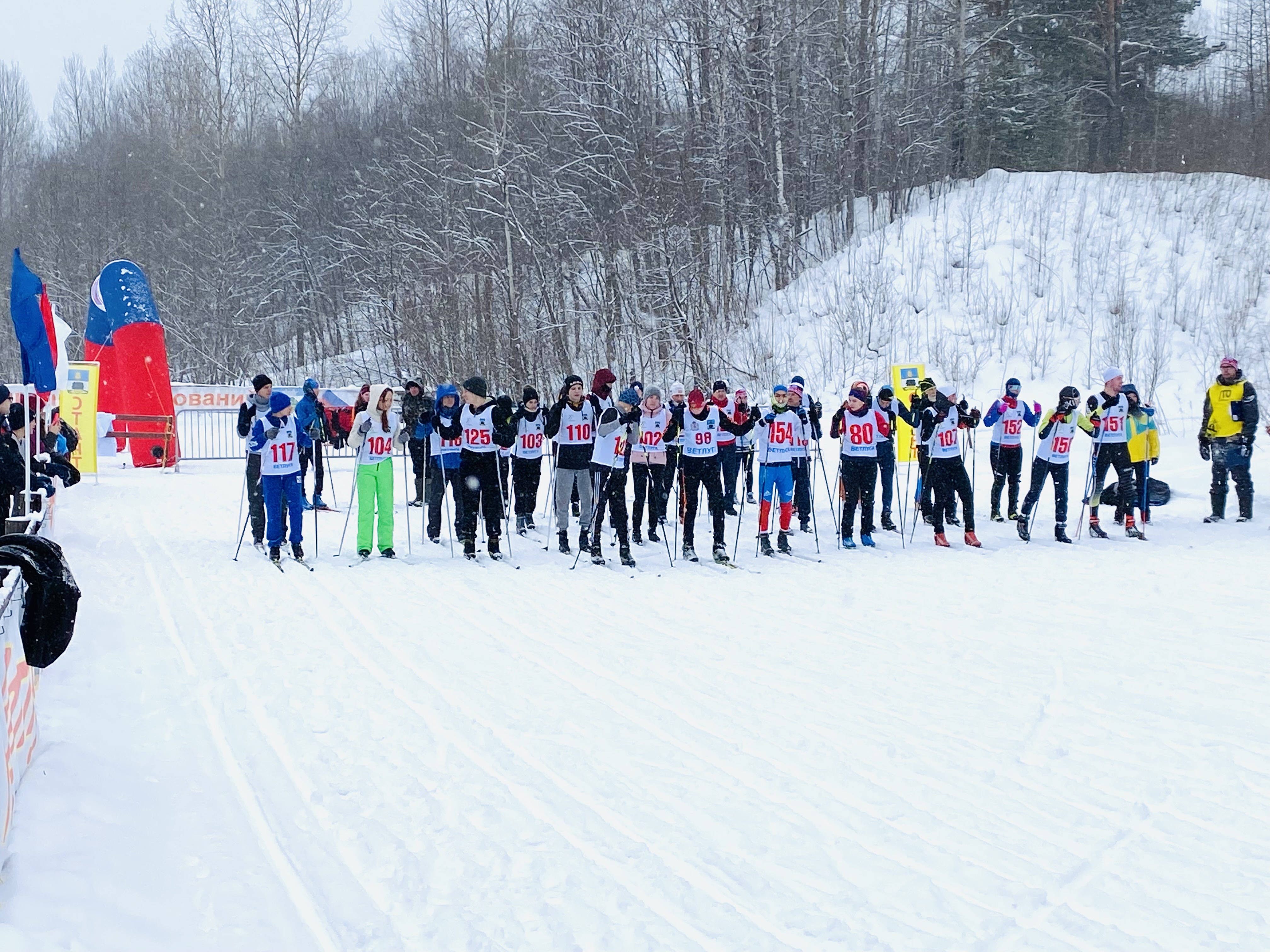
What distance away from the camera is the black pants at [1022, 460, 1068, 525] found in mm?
13078

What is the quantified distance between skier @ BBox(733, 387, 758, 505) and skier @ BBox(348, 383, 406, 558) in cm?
392

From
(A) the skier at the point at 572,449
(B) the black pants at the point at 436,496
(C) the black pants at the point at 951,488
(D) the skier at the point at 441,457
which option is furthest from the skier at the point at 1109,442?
(B) the black pants at the point at 436,496

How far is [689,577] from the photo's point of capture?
10.9 metres

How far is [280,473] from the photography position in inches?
461

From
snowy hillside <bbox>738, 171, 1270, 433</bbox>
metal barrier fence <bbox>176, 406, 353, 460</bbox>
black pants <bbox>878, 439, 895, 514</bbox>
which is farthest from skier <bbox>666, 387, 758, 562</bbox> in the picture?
metal barrier fence <bbox>176, 406, 353, 460</bbox>

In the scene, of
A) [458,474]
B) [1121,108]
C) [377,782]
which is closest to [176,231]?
[1121,108]

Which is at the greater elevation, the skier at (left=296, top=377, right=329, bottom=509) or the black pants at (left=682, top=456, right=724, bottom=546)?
the skier at (left=296, top=377, right=329, bottom=509)

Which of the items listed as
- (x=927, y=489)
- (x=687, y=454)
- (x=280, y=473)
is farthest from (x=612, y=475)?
(x=927, y=489)

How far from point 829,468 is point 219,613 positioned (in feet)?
39.9

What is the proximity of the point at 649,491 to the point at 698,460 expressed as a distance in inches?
66.0

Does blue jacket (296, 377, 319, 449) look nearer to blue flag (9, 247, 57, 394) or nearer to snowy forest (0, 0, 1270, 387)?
blue flag (9, 247, 57, 394)

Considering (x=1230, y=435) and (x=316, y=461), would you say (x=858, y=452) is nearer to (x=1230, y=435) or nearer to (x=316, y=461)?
(x=1230, y=435)

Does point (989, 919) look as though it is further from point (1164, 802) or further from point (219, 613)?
point (219, 613)

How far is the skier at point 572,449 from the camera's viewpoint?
478 inches
